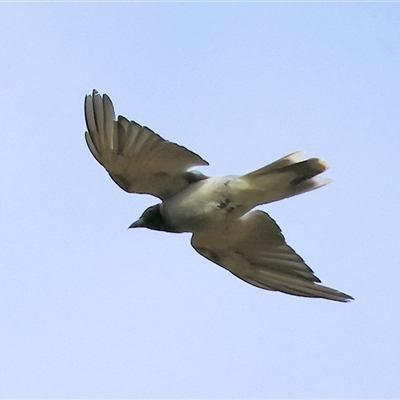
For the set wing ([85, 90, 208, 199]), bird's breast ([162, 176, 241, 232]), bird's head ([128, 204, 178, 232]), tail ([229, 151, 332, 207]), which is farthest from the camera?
bird's head ([128, 204, 178, 232])

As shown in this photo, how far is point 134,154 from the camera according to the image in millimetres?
9062

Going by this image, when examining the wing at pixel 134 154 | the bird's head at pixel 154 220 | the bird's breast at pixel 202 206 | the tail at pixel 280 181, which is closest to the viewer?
the tail at pixel 280 181

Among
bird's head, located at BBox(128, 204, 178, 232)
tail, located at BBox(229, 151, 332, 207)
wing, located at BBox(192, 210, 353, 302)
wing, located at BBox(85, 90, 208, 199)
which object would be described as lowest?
wing, located at BBox(192, 210, 353, 302)

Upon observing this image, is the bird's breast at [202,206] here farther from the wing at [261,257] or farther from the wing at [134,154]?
the wing at [261,257]

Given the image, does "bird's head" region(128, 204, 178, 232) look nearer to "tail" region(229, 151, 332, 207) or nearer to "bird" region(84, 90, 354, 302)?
"bird" region(84, 90, 354, 302)

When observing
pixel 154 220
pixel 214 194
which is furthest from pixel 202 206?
pixel 154 220

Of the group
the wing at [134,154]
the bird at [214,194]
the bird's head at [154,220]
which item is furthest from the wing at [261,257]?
the wing at [134,154]

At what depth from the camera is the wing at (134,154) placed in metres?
8.90

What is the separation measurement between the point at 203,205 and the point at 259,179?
21.3 inches

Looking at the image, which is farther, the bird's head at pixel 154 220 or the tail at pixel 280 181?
the bird's head at pixel 154 220

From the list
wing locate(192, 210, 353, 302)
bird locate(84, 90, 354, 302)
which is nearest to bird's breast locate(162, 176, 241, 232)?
bird locate(84, 90, 354, 302)

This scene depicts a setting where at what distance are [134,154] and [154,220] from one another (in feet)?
2.57

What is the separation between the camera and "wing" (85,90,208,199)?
8.90 metres

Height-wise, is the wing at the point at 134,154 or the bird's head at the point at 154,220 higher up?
the wing at the point at 134,154
